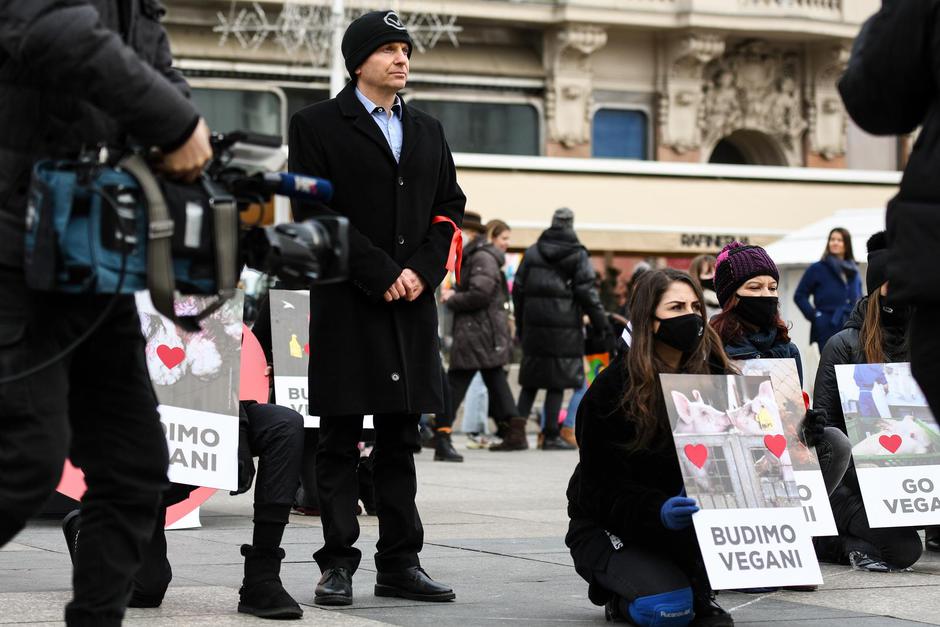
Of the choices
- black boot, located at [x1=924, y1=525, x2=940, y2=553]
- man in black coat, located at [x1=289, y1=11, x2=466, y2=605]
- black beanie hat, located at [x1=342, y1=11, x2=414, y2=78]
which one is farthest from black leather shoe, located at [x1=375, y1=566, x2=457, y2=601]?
black boot, located at [x1=924, y1=525, x2=940, y2=553]

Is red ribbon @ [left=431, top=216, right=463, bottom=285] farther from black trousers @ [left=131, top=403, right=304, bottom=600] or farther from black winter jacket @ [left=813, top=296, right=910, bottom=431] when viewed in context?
black winter jacket @ [left=813, top=296, right=910, bottom=431]

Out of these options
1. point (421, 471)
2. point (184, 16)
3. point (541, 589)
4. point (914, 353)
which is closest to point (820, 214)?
point (184, 16)

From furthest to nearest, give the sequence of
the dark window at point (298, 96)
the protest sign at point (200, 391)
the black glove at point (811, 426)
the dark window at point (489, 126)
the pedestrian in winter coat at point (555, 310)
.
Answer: the dark window at point (489, 126)
the dark window at point (298, 96)
the pedestrian in winter coat at point (555, 310)
the protest sign at point (200, 391)
the black glove at point (811, 426)

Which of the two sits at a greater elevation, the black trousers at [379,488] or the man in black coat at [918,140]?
the man in black coat at [918,140]

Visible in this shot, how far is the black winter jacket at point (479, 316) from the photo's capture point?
43.9 ft

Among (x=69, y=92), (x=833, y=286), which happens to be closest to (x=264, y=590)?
(x=69, y=92)

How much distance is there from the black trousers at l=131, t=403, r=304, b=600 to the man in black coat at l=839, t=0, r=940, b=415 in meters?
2.64

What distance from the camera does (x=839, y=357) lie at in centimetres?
707

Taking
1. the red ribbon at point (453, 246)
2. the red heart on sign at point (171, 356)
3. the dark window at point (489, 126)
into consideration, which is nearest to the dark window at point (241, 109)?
the dark window at point (489, 126)

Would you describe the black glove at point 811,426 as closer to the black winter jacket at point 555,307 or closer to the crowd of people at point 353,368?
the crowd of people at point 353,368

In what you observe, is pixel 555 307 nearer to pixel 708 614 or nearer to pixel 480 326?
pixel 480 326

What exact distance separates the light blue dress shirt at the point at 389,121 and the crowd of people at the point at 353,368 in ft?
0.04

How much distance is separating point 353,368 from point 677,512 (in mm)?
1186

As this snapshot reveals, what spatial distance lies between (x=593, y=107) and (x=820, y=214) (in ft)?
28.6
